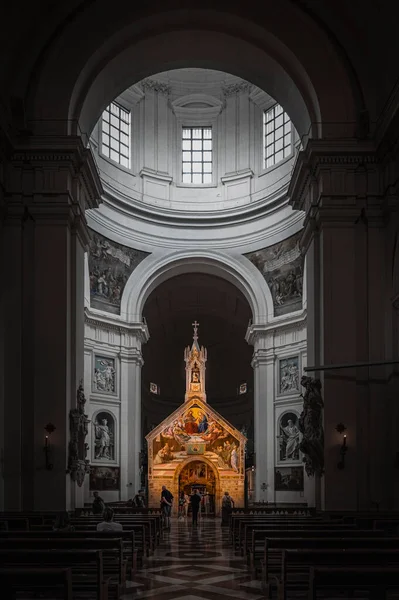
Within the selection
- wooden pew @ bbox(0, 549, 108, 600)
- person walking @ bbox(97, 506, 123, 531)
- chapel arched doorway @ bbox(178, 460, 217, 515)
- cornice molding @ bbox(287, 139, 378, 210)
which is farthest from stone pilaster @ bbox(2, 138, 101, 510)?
chapel arched doorway @ bbox(178, 460, 217, 515)

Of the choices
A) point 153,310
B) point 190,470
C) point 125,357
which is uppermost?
point 153,310

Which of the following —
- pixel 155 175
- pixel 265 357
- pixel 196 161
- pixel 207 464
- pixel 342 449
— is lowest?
pixel 207 464

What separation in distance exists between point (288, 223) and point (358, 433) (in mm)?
19177

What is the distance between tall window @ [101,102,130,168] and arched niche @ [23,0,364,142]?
52.4ft

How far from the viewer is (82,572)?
9.77 m

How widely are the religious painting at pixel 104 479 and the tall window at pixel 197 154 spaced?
45.5ft

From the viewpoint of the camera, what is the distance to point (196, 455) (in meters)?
38.8

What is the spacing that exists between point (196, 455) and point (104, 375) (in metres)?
6.40

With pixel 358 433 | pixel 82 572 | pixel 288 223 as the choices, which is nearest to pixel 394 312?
pixel 358 433

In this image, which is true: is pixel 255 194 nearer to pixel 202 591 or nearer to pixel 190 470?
pixel 190 470

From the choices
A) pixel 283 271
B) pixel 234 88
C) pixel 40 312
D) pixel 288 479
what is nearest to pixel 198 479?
pixel 288 479

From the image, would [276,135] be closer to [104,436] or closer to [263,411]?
[263,411]

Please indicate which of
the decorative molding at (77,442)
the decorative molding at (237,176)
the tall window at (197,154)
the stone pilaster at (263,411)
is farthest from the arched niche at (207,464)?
the decorative molding at (77,442)

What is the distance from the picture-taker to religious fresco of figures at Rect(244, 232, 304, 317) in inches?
1405
